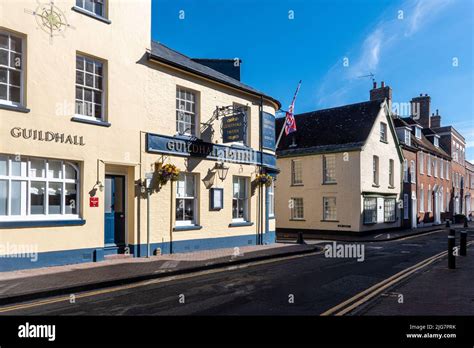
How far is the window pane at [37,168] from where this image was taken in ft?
34.3

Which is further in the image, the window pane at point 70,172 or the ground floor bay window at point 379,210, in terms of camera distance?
the ground floor bay window at point 379,210

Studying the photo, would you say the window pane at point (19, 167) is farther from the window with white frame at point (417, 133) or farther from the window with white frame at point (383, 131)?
the window with white frame at point (417, 133)

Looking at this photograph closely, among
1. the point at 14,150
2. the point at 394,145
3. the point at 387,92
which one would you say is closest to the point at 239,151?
the point at 14,150

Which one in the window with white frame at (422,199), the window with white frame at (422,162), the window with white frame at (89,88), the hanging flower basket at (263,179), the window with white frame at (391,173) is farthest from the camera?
the window with white frame at (422,162)

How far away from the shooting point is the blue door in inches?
485

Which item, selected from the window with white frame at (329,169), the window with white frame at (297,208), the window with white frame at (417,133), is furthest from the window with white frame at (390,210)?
the window with white frame at (417,133)

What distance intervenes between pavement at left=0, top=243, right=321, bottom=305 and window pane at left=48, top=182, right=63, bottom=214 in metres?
1.65

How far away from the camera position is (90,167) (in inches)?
452

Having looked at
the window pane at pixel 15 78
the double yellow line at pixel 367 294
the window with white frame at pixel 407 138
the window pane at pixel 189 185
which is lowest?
the double yellow line at pixel 367 294

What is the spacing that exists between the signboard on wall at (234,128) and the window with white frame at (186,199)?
218 centimetres

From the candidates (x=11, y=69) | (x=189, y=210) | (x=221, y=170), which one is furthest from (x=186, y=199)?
(x=11, y=69)

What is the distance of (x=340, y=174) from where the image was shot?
26703 mm

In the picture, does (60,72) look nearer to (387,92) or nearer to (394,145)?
(394,145)
